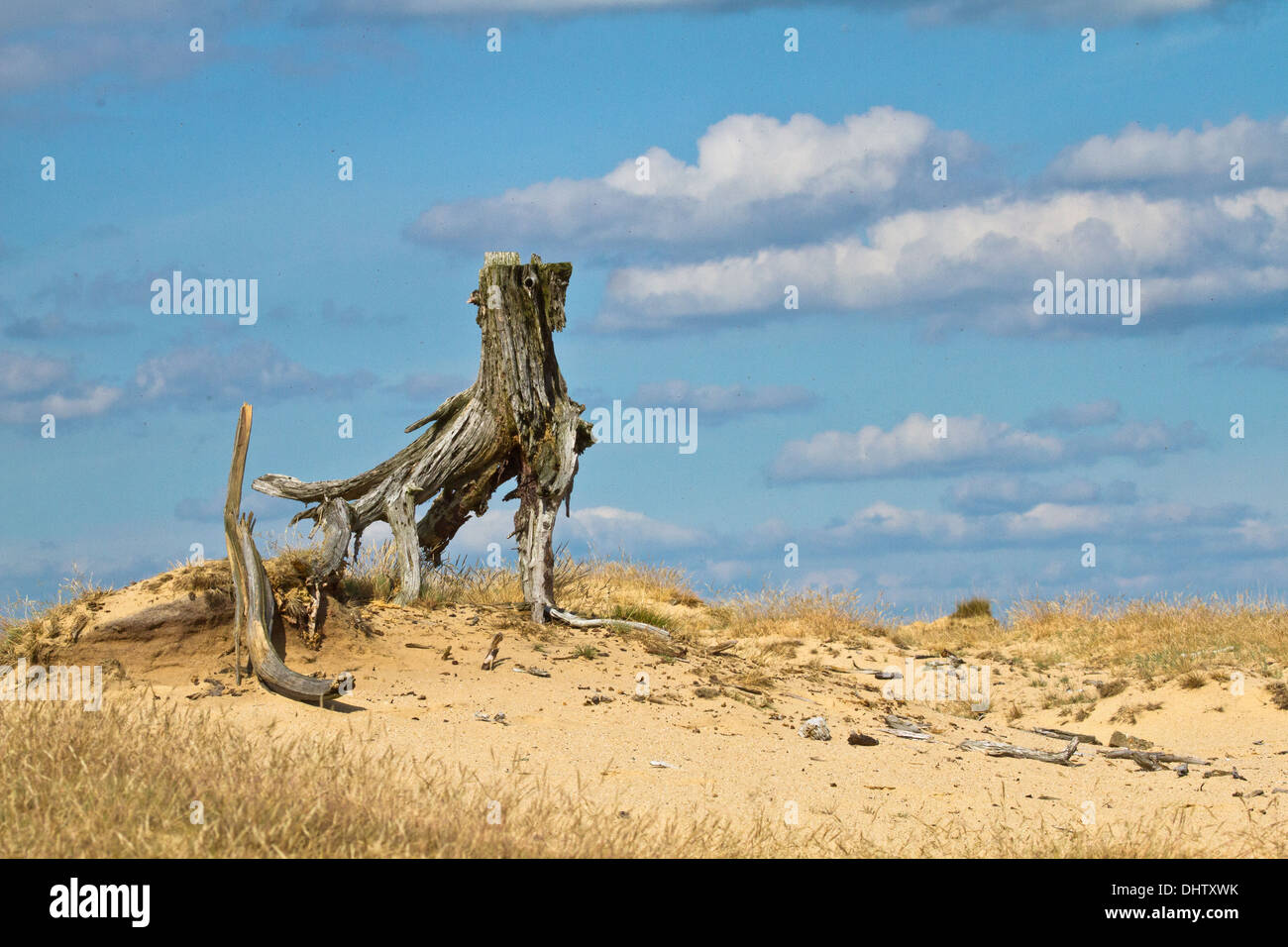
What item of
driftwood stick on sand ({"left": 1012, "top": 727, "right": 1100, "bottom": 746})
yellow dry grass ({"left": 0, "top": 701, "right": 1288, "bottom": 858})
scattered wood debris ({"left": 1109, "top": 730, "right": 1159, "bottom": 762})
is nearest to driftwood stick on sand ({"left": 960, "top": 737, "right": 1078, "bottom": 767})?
scattered wood debris ({"left": 1109, "top": 730, "right": 1159, "bottom": 762})

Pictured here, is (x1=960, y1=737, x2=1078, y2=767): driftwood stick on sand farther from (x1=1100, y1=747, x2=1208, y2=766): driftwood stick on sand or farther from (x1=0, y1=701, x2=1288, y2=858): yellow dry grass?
(x1=0, y1=701, x2=1288, y2=858): yellow dry grass

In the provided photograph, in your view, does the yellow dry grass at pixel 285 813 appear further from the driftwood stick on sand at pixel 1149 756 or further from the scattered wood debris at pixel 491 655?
the driftwood stick on sand at pixel 1149 756

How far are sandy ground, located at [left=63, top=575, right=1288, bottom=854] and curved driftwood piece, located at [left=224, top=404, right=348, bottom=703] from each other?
0.54 feet

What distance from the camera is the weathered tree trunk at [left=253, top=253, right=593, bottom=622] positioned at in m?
12.4

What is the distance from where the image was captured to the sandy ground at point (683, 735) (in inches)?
311

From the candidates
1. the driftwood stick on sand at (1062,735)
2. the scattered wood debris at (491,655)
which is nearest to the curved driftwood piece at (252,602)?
the scattered wood debris at (491,655)

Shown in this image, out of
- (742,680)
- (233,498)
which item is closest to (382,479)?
(233,498)

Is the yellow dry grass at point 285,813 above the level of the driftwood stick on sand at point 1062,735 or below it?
above

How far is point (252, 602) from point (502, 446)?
12.0ft

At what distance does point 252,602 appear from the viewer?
32.6ft

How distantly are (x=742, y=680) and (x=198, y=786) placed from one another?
6.92m

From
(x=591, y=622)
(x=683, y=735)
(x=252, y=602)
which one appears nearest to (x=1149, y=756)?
(x=683, y=735)

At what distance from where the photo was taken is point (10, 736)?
21.3 ft

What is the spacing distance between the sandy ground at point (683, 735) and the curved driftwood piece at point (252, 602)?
166 mm
